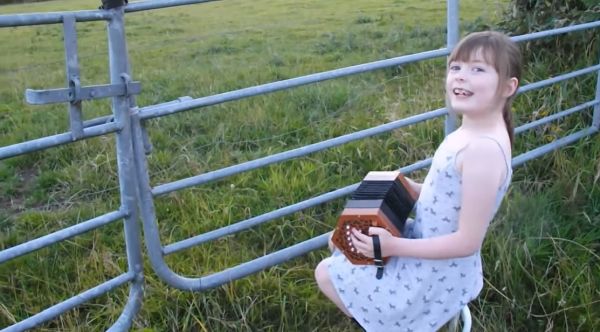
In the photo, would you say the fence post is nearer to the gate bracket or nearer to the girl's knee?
the gate bracket

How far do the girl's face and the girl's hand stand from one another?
370 millimetres

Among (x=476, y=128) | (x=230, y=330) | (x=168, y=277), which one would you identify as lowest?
(x=230, y=330)

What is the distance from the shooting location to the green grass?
9.43ft

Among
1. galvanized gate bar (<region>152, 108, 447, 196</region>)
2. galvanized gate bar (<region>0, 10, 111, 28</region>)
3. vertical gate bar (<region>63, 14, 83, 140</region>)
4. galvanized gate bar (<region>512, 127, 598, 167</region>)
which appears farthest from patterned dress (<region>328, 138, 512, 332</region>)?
galvanized gate bar (<region>512, 127, 598, 167</region>)

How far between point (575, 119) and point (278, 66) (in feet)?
9.84

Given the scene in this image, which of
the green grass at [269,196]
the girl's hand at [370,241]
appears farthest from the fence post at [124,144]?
the girl's hand at [370,241]

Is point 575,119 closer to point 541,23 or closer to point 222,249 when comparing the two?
point 541,23

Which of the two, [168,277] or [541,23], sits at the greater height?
[541,23]

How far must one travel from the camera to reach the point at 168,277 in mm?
2529

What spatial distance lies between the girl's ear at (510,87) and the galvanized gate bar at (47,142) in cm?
110

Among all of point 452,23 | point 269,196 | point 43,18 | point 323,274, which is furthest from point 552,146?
point 43,18

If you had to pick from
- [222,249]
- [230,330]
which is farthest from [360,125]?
[230,330]

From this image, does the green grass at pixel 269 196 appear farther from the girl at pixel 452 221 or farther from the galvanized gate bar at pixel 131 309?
the girl at pixel 452 221

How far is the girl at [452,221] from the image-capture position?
1886 millimetres
